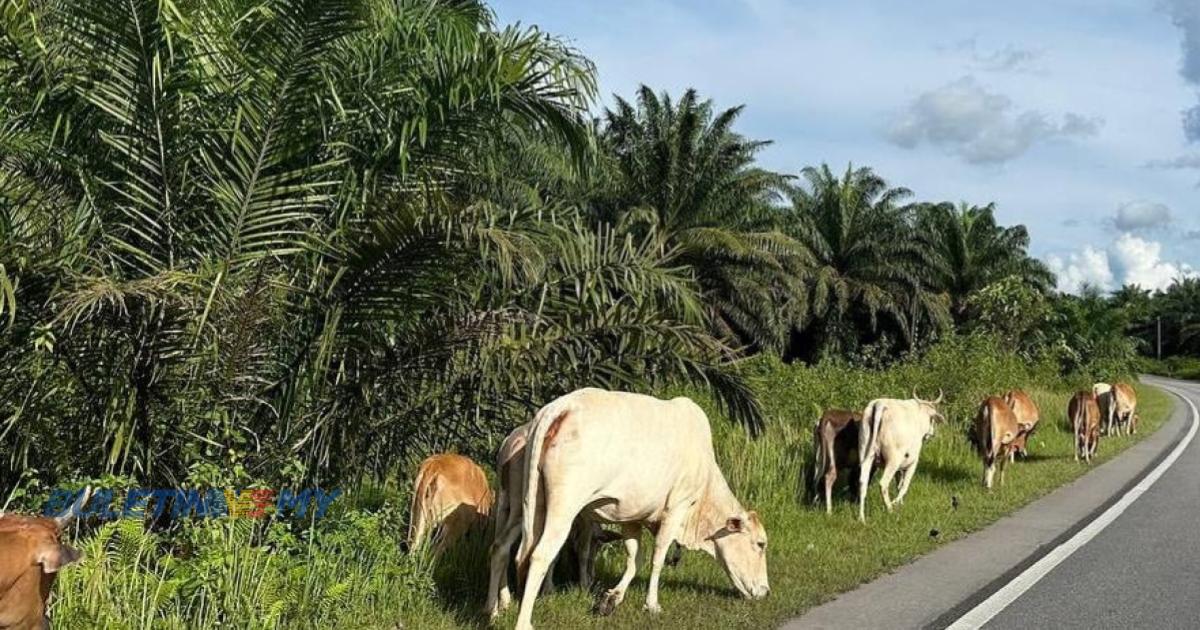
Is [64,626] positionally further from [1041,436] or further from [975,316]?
[975,316]

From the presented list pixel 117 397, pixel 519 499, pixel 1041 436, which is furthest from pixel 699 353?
pixel 1041 436

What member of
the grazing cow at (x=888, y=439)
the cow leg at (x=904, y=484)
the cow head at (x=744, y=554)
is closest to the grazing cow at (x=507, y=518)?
the cow head at (x=744, y=554)

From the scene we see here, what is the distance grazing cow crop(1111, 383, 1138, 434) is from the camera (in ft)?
77.4

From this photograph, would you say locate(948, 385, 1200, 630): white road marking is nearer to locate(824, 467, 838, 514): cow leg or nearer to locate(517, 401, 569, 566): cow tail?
locate(824, 467, 838, 514): cow leg

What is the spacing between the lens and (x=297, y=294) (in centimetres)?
693

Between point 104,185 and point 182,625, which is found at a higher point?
point 104,185

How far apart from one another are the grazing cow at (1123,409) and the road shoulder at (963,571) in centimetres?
1045

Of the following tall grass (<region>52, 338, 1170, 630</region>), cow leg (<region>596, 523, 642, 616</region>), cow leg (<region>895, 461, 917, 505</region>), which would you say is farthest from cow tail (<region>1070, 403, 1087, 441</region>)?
cow leg (<region>596, 523, 642, 616</region>)

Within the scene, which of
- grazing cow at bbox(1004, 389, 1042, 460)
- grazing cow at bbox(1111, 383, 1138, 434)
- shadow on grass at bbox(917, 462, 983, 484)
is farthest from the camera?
grazing cow at bbox(1111, 383, 1138, 434)

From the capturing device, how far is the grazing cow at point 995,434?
13898mm

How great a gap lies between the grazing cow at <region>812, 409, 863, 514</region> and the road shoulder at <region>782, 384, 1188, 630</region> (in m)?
1.74

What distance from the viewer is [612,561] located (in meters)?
8.45

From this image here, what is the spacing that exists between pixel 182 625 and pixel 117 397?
5.52 feet

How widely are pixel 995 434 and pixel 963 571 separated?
19.5 ft
